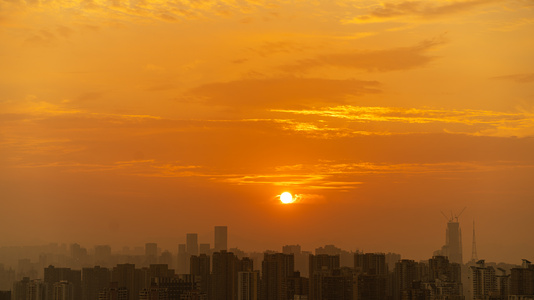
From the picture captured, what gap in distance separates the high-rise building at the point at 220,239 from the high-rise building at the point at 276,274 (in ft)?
3.07

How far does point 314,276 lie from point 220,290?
6.62 ft

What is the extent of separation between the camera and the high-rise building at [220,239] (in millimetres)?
18453

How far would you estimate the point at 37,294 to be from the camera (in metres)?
16.1

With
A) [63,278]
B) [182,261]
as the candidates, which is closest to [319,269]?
[182,261]

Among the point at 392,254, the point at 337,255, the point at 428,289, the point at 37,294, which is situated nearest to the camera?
the point at 37,294

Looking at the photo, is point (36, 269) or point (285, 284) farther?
point (285, 284)

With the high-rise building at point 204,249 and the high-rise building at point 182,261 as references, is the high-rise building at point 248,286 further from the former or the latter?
the high-rise building at point 182,261

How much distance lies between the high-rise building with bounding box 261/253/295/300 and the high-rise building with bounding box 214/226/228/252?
36.9 inches

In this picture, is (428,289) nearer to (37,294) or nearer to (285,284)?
(285,284)

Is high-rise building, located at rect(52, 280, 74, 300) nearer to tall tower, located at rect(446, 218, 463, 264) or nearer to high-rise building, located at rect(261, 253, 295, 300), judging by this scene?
high-rise building, located at rect(261, 253, 295, 300)

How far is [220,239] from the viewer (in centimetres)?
1903

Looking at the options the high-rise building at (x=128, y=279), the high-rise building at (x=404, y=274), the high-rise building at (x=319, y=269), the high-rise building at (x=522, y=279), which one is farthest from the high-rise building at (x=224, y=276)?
the high-rise building at (x=522, y=279)

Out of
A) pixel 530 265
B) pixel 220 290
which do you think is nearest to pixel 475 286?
pixel 530 265

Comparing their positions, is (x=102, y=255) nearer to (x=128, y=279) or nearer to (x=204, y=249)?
(x=128, y=279)
